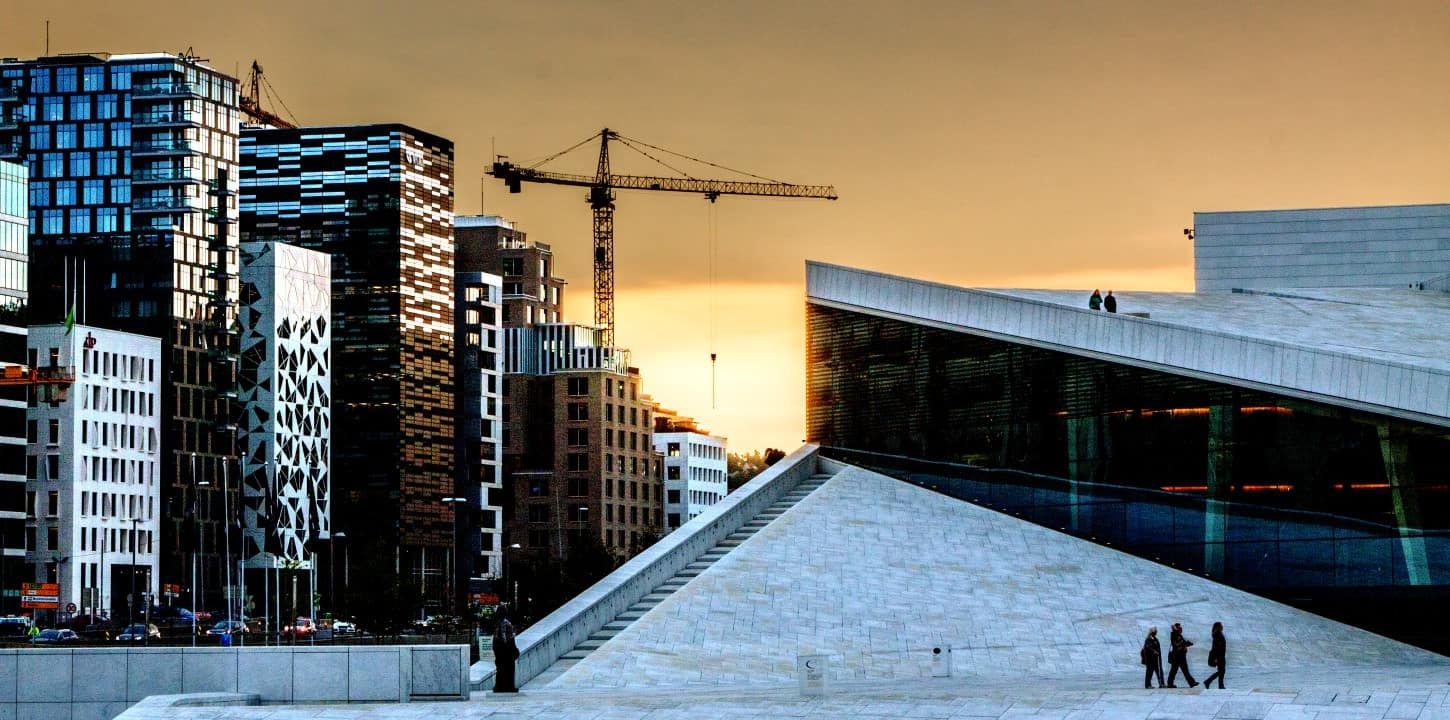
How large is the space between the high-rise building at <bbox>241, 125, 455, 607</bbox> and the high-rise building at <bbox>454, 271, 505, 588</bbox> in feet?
5.82

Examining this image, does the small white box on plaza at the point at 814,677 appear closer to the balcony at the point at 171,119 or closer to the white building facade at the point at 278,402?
the white building facade at the point at 278,402

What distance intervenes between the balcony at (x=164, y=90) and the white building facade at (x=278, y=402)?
1162 cm

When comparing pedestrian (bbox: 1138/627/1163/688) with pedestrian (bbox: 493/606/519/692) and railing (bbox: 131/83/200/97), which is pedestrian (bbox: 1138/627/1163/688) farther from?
railing (bbox: 131/83/200/97)

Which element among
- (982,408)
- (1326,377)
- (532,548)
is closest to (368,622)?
(532,548)

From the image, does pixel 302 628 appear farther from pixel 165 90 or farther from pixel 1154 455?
pixel 1154 455

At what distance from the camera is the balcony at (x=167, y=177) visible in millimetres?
152125

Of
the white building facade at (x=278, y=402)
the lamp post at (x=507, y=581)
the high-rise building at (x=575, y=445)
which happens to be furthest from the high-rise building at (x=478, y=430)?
the white building facade at (x=278, y=402)

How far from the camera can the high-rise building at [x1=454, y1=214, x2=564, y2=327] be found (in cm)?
18975

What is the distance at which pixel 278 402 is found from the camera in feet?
497

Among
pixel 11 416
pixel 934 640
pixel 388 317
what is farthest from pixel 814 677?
pixel 388 317

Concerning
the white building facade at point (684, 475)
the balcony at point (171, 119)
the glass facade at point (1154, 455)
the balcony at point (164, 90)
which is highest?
the balcony at point (164, 90)

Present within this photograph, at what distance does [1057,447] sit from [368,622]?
7365cm

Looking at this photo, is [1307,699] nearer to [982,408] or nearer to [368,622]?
[982,408]

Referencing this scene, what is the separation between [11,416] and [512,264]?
239 feet
